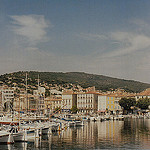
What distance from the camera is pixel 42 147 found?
37.8 metres

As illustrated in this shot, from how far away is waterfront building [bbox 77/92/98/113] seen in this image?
446 feet

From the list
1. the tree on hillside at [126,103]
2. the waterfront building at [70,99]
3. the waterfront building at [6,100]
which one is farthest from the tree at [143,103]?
the waterfront building at [6,100]

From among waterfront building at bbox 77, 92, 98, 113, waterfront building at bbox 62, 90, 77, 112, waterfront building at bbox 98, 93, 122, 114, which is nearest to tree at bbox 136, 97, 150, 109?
waterfront building at bbox 98, 93, 122, 114

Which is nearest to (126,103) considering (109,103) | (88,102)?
(109,103)

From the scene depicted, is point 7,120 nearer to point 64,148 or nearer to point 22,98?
point 64,148

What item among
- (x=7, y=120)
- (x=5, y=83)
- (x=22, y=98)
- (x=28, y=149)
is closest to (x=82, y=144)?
(x=28, y=149)

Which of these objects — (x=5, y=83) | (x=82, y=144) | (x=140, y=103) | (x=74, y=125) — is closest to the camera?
(x=82, y=144)

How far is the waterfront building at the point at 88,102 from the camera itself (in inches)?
5354

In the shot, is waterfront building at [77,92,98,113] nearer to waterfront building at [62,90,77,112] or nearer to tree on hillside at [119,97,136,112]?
waterfront building at [62,90,77,112]

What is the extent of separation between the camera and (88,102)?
449 ft

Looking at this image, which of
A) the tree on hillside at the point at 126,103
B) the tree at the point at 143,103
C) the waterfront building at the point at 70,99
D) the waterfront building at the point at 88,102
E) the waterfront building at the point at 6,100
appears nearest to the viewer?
the waterfront building at the point at 6,100

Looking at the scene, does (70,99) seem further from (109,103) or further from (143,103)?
(143,103)

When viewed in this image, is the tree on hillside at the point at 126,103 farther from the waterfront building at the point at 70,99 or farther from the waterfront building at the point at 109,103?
the waterfront building at the point at 70,99

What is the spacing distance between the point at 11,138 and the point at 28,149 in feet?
11.1
